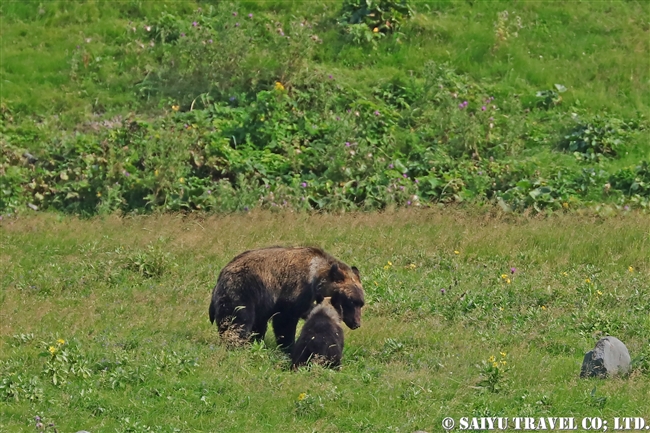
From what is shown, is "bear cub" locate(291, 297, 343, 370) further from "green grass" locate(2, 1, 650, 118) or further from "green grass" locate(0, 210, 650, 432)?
"green grass" locate(2, 1, 650, 118)

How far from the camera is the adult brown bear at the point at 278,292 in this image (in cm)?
1127

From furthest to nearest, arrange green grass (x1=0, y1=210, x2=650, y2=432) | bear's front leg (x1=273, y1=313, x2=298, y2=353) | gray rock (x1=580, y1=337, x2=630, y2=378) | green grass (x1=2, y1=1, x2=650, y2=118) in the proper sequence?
green grass (x1=2, y1=1, x2=650, y2=118)
bear's front leg (x1=273, y1=313, x2=298, y2=353)
gray rock (x1=580, y1=337, x2=630, y2=378)
green grass (x1=0, y1=210, x2=650, y2=432)

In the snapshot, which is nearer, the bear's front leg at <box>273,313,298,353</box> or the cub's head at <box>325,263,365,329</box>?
the cub's head at <box>325,263,365,329</box>

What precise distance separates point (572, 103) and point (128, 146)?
9.17 m

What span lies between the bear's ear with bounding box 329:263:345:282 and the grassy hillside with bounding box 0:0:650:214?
7.00 meters

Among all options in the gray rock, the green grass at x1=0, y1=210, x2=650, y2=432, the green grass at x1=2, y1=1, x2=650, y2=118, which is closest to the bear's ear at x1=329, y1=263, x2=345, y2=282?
the green grass at x1=0, y1=210, x2=650, y2=432

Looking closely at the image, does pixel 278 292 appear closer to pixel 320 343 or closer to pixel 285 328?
pixel 285 328

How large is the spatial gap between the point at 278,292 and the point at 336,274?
0.67 meters

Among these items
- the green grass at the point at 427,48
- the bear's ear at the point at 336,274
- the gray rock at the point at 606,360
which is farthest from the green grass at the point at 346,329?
the green grass at the point at 427,48

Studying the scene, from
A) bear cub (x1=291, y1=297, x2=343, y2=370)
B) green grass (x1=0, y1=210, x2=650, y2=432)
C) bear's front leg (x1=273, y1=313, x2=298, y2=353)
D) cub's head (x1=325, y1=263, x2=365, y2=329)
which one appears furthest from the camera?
bear's front leg (x1=273, y1=313, x2=298, y2=353)

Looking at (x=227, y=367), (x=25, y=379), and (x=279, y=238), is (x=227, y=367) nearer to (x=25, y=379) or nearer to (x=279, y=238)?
(x=25, y=379)

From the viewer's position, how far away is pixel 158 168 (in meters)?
19.0

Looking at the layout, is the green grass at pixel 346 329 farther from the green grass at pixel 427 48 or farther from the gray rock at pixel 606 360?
the green grass at pixel 427 48

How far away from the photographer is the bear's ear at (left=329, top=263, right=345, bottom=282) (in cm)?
1139
